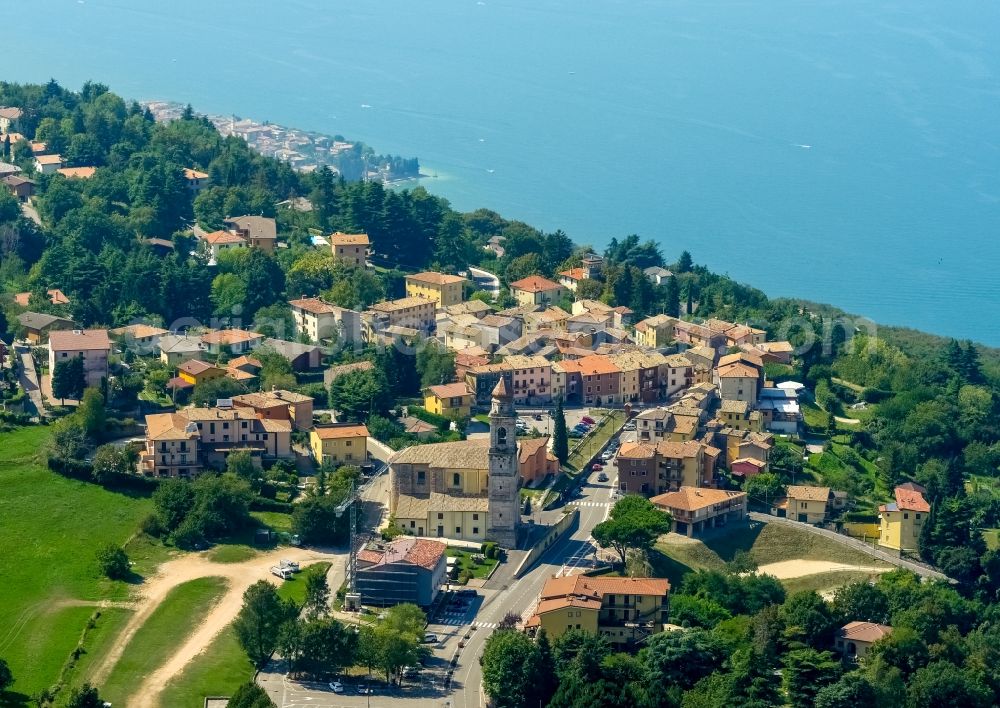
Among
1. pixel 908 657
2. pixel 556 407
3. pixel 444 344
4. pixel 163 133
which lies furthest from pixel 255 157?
pixel 908 657

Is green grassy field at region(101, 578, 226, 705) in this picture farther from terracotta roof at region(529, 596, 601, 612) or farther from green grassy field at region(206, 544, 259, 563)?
terracotta roof at region(529, 596, 601, 612)

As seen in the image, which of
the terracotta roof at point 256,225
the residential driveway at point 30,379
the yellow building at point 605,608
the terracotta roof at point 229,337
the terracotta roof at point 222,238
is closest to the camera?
the yellow building at point 605,608

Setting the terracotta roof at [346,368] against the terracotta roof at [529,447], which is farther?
the terracotta roof at [346,368]

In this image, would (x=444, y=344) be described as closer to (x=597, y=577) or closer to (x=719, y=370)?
(x=719, y=370)

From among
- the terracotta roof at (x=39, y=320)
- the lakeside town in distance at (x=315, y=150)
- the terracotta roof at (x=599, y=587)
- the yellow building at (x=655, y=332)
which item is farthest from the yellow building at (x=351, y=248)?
the lakeside town in distance at (x=315, y=150)

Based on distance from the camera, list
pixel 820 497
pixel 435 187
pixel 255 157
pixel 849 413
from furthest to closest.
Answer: pixel 435 187 < pixel 255 157 < pixel 849 413 < pixel 820 497

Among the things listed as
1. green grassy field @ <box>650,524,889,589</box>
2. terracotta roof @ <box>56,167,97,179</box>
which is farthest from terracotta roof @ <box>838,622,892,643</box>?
terracotta roof @ <box>56,167,97,179</box>

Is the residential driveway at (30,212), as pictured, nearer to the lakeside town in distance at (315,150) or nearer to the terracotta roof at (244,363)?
the terracotta roof at (244,363)
